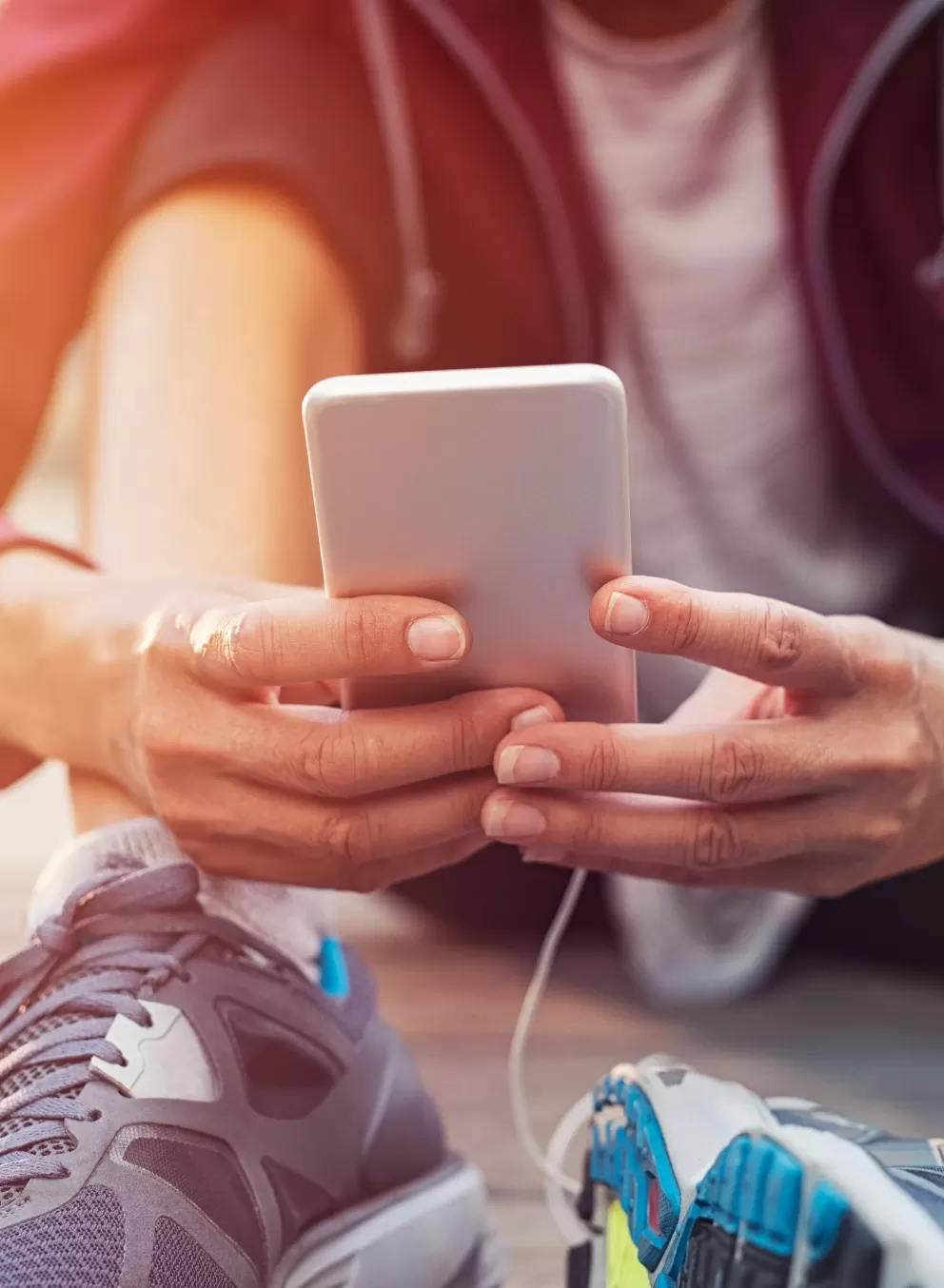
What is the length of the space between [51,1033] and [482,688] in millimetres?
205

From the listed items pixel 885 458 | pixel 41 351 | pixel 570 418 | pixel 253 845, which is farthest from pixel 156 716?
pixel 885 458

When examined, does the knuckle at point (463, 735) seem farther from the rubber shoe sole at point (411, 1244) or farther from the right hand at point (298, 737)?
the rubber shoe sole at point (411, 1244)

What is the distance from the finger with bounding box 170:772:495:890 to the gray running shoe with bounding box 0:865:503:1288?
0.11 feet

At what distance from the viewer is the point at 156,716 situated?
47 cm

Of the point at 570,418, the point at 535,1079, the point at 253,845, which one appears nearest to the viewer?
the point at 570,418

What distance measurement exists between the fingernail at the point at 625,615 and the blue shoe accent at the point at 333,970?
22cm

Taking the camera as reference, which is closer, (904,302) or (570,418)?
(570,418)

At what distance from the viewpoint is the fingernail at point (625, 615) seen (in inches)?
15.7

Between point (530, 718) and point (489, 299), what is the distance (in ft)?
1.35

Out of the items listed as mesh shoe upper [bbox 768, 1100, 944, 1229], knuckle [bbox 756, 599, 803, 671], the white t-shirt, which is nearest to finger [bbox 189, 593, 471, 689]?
knuckle [bbox 756, 599, 803, 671]

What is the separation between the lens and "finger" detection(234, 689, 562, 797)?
0.44 meters

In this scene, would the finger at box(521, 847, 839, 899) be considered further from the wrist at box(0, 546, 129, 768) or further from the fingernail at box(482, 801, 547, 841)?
the wrist at box(0, 546, 129, 768)

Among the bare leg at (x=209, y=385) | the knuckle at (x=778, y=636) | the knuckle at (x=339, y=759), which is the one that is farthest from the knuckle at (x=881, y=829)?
the bare leg at (x=209, y=385)

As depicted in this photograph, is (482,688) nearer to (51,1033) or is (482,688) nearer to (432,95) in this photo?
(51,1033)
